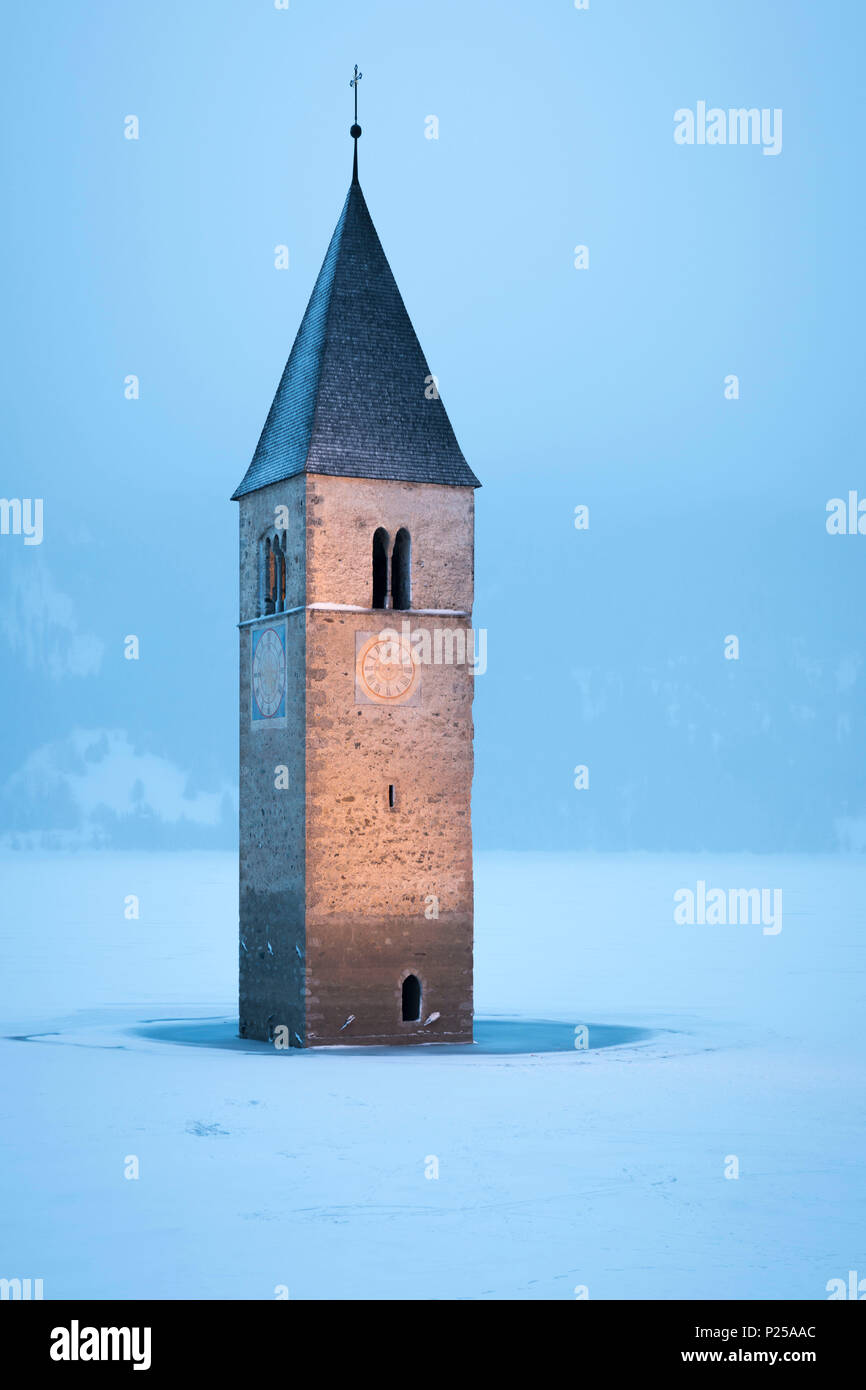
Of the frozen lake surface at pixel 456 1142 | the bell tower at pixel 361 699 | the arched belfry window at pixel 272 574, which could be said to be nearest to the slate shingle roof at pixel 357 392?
the bell tower at pixel 361 699

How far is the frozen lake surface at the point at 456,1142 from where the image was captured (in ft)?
66.4

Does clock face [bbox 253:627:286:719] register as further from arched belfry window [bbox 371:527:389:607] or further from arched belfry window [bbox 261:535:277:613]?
arched belfry window [bbox 371:527:389:607]

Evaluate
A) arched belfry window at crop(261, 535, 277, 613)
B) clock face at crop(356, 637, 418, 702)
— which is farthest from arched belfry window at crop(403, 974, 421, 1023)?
arched belfry window at crop(261, 535, 277, 613)

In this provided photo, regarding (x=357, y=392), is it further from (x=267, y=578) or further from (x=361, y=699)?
(x=361, y=699)

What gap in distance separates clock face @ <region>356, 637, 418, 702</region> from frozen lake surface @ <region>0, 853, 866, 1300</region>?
632 cm

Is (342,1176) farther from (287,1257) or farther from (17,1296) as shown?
(17,1296)

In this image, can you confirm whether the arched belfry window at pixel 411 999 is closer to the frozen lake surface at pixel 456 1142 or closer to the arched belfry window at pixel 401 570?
the frozen lake surface at pixel 456 1142

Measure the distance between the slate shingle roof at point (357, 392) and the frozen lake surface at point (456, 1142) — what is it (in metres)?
10.5

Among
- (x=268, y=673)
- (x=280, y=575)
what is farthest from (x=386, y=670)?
(x=280, y=575)

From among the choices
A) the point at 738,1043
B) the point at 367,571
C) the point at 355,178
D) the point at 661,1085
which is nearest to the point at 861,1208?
the point at 661,1085

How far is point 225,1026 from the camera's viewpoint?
129ft

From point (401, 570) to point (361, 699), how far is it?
2576 mm

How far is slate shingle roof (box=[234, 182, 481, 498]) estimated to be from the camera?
3628cm

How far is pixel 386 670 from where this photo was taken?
119 ft
